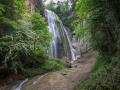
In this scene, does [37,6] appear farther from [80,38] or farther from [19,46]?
[19,46]

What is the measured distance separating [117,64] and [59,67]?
419 inches

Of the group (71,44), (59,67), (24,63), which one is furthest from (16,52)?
(71,44)

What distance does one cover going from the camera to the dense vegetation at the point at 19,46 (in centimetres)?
1647

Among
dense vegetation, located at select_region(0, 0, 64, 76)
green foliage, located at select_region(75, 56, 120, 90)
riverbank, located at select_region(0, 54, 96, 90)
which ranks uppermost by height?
dense vegetation, located at select_region(0, 0, 64, 76)

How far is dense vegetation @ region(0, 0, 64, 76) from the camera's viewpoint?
54.0 ft

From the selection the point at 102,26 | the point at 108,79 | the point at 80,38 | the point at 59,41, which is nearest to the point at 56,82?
the point at 102,26

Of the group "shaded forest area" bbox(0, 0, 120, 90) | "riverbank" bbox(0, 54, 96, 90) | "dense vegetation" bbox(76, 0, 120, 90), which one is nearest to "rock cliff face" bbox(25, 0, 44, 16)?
"shaded forest area" bbox(0, 0, 120, 90)

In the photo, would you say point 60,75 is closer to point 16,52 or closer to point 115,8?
point 16,52

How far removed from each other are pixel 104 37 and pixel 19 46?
598 centimetres

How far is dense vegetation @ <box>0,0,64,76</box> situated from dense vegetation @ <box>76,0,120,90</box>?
436 cm

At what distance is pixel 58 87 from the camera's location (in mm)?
13633

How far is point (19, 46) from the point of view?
16.5m

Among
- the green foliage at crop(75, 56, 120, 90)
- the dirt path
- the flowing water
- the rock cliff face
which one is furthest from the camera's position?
the rock cliff face

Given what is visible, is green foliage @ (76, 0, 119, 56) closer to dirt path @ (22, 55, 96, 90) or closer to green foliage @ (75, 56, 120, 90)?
green foliage @ (75, 56, 120, 90)
